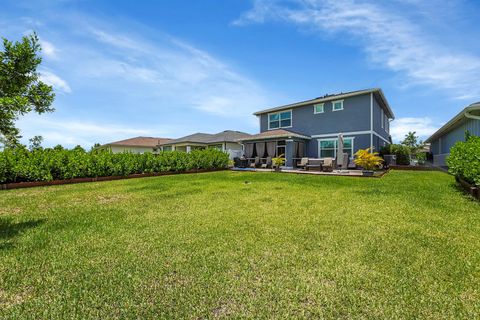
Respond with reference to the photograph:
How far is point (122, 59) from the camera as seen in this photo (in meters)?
11.4

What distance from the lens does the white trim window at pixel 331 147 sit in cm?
1783

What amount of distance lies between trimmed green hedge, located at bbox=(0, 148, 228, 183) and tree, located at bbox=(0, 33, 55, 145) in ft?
25.4

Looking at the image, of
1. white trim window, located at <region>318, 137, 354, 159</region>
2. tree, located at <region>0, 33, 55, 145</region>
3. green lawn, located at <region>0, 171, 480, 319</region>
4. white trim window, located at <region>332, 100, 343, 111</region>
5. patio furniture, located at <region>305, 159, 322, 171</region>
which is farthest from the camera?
white trim window, located at <region>332, 100, 343, 111</region>

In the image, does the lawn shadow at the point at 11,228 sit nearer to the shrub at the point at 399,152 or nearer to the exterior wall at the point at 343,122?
the exterior wall at the point at 343,122

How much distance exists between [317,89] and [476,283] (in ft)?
70.6

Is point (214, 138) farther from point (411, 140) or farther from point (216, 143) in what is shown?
point (411, 140)

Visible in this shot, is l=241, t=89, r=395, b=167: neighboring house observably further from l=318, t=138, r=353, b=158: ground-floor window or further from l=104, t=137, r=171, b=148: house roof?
l=104, t=137, r=171, b=148: house roof

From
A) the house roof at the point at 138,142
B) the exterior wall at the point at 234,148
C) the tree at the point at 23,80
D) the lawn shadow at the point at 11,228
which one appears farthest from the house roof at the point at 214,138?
the tree at the point at 23,80

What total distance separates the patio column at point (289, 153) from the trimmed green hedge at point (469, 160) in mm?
10838

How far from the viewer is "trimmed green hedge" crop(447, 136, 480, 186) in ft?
20.0

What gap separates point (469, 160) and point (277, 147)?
13.8 m

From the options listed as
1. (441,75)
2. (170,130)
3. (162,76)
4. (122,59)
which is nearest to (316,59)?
(441,75)

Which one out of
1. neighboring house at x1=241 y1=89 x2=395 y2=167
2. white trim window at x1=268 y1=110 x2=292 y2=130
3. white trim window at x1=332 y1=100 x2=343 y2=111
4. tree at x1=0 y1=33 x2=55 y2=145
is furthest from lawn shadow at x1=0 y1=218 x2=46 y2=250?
white trim window at x1=268 y1=110 x2=292 y2=130

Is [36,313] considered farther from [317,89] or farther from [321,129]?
[317,89]
